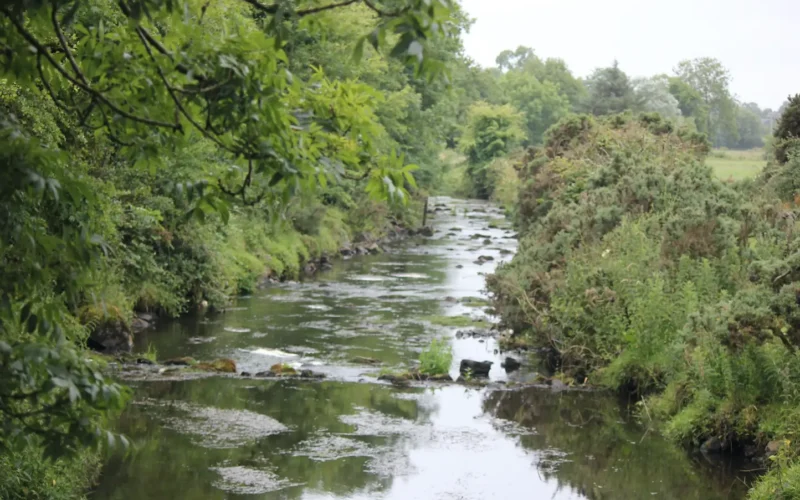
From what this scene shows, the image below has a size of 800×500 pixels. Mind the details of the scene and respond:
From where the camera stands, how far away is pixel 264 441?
14.0 m

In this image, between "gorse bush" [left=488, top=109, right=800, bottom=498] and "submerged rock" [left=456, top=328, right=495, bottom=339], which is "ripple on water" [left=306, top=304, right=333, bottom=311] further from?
"gorse bush" [left=488, top=109, right=800, bottom=498]

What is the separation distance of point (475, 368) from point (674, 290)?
4083mm

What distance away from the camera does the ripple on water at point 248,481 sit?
11.9m

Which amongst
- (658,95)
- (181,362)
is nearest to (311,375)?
(181,362)

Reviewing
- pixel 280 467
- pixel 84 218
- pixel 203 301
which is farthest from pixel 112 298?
pixel 84 218

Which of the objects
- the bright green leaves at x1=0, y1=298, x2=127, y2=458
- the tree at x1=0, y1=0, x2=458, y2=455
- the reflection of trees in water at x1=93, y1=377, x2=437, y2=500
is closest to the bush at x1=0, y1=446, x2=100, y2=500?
the reflection of trees in water at x1=93, y1=377, x2=437, y2=500

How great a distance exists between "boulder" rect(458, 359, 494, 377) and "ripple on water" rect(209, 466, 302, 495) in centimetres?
688

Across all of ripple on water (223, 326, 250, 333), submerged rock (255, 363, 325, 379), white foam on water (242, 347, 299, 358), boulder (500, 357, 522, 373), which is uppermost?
ripple on water (223, 326, 250, 333)

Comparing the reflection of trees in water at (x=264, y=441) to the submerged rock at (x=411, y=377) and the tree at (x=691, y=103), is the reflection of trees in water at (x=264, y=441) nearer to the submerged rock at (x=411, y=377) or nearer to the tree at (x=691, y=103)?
the submerged rock at (x=411, y=377)

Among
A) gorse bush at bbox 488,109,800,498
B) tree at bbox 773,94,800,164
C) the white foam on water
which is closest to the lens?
gorse bush at bbox 488,109,800,498

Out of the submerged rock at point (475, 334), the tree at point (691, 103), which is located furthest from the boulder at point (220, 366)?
the tree at point (691, 103)

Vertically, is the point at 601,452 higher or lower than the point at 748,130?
lower

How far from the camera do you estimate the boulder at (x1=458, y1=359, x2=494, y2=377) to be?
18703 millimetres

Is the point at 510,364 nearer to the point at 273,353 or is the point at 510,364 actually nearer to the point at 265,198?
the point at 273,353
